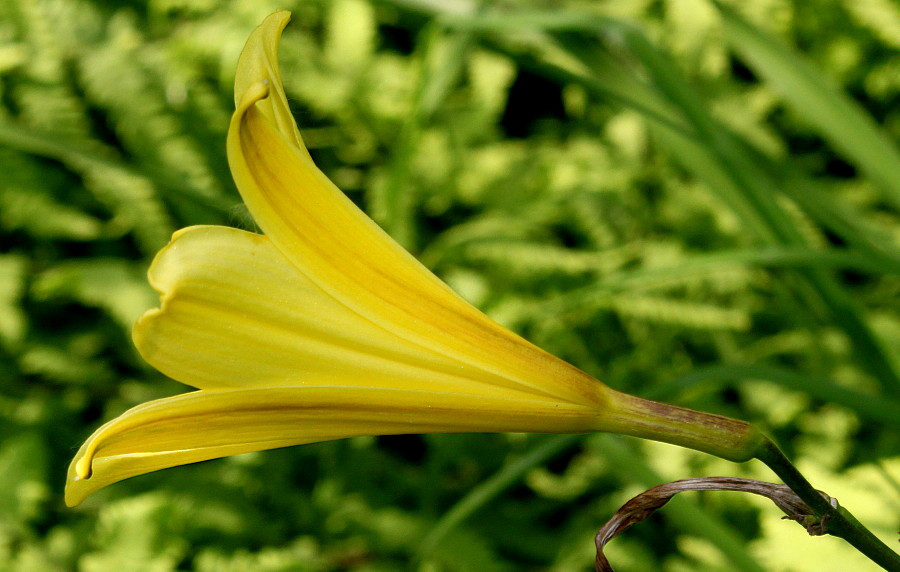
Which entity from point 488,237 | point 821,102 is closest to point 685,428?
point 821,102

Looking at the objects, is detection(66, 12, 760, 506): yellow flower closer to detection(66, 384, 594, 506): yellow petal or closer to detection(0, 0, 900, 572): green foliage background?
detection(66, 384, 594, 506): yellow petal

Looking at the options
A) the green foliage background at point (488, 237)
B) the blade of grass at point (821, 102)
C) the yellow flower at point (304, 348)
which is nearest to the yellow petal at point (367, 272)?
the yellow flower at point (304, 348)

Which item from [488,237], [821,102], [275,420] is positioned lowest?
[275,420]

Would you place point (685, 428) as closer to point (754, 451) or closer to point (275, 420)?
point (754, 451)

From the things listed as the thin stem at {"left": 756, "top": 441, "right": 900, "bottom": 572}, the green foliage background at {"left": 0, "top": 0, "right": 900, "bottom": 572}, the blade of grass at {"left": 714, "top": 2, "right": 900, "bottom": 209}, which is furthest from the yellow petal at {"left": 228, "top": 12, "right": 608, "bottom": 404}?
the blade of grass at {"left": 714, "top": 2, "right": 900, "bottom": 209}

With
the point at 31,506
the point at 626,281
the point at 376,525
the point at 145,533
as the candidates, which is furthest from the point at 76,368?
the point at 626,281

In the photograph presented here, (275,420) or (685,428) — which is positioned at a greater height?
(685,428)

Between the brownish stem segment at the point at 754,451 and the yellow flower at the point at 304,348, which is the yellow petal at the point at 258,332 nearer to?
the yellow flower at the point at 304,348
